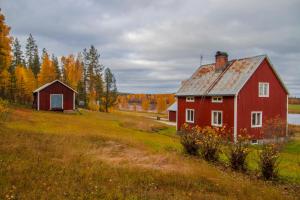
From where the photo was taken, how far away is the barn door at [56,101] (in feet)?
141

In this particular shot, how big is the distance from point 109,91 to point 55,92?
2847cm

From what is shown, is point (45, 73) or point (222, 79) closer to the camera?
point (222, 79)

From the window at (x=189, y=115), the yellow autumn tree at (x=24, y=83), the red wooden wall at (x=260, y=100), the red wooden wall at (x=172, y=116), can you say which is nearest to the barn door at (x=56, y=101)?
the yellow autumn tree at (x=24, y=83)

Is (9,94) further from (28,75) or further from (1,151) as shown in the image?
(1,151)

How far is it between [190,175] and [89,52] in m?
67.2

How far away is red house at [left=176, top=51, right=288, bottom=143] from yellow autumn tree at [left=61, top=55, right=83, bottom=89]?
4408 centimetres

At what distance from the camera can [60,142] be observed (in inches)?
618

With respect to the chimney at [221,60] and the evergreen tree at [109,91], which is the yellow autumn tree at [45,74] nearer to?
the evergreen tree at [109,91]

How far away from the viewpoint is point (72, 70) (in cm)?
7038

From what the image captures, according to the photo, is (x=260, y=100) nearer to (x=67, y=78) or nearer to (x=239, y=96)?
(x=239, y=96)

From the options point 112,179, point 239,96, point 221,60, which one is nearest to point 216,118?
point 239,96

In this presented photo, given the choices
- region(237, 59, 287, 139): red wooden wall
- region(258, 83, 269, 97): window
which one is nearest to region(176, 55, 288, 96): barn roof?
region(237, 59, 287, 139): red wooden wall

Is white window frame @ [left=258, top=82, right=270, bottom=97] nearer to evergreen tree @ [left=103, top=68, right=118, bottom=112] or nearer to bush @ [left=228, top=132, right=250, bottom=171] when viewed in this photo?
bush @ [left=228, top=132, right=250, bottom=171]

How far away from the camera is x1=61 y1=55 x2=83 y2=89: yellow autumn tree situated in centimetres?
6881
